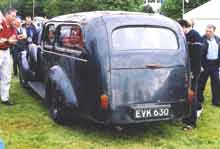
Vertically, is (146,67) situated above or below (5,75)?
above

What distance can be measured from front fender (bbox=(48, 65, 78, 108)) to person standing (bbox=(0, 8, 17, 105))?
4.32 feet

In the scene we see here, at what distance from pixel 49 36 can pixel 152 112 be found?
3136mm

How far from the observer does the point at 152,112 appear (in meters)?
6.92

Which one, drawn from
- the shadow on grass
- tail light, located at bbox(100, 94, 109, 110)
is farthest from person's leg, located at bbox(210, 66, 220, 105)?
tail light, located at bbox(100, 94, 109, 110)

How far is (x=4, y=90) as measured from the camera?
9.45 m

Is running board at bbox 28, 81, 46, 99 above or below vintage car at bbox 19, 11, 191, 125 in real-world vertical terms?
below

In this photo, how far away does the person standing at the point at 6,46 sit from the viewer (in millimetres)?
9126

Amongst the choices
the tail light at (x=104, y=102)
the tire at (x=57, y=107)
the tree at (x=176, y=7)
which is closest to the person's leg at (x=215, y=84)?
the tire at (x=57, y=107)

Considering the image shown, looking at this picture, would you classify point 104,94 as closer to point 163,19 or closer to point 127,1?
point 163,19

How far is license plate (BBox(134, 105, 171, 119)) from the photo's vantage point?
6852mm

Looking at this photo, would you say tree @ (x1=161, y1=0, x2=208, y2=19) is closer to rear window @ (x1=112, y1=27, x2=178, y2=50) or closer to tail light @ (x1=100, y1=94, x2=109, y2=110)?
rear window @ (x1=112, y1=27, x2=178, y2=50)

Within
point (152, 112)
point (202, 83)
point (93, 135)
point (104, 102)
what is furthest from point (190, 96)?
point (202, 83)

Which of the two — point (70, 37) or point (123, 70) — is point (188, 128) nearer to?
point (123, 70)

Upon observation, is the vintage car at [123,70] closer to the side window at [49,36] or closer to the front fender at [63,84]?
the front fender at [63,84]
